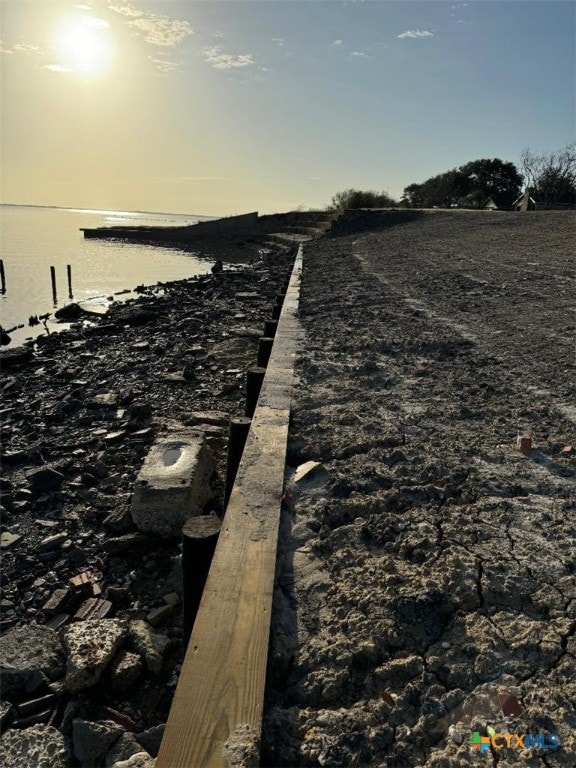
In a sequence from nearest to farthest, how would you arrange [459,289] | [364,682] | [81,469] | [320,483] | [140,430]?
[364,682]
[320,483]
[81,469]
[140,430]
[459,289]

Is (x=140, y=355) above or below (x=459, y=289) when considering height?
below

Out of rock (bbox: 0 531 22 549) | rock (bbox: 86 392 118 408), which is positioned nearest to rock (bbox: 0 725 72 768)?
rock (bbox: 0 531 22 549)

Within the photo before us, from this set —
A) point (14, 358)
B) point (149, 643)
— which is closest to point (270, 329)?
point (149, 643)

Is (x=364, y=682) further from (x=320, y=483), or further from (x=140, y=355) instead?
(x=140, y=355)

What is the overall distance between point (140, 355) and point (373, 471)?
738 centimetres

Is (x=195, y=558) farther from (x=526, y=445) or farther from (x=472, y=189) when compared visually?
(x=472, y=189)

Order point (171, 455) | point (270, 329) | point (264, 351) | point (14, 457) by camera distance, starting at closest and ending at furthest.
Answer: point (171, 455), point (14, 457), point (264, 351), point (270, 329)

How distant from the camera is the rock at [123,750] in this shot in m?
2.05

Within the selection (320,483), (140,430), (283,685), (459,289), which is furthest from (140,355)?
(283,685)

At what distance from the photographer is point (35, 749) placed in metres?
2.13

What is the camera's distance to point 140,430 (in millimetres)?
5789

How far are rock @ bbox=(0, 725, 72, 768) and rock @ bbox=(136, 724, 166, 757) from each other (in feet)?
0.98

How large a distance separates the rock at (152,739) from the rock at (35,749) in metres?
0.30

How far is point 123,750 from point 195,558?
2.56 feet
